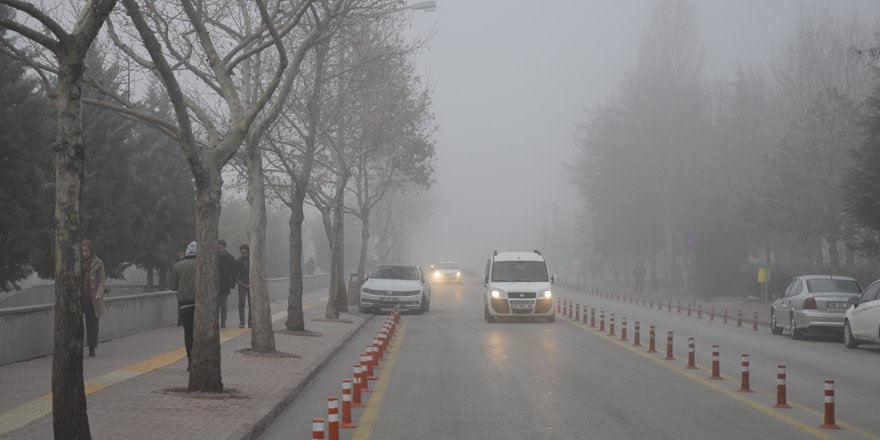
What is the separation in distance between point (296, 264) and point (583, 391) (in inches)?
397

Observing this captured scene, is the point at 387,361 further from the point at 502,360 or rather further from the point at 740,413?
the point at 740,413

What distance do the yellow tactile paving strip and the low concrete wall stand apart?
1.74 m

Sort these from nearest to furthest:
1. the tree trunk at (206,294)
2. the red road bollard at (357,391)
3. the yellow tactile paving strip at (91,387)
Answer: the yellow tactile paving strip at (91,387), the red road bollard at (357,391), the tree trunk at (206,294)

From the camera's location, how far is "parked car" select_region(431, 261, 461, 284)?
76.6 metres

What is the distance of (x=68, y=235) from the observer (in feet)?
27.2

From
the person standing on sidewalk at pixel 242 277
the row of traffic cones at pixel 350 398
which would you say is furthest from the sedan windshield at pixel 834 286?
the person standing on sidewalk at pixel 242 277

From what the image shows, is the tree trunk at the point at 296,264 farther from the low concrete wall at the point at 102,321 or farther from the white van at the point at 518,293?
the white van at the point at 518,293

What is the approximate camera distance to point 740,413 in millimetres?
12508

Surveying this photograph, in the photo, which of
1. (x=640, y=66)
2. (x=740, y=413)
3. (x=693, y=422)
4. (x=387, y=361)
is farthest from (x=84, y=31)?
(x=640, y=66)

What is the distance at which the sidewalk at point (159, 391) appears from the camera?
10.4 meters

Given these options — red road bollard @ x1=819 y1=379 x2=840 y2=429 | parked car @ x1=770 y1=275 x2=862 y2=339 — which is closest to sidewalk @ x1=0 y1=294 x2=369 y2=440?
red road bollard @ x1=819 y1=379 x2=840 y2=429

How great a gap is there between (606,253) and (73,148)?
231ft

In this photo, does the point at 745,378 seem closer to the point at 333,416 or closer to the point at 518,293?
the point at 333,416

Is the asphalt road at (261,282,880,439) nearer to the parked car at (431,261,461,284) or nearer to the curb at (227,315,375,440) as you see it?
the curb at (227,315,375,440)
